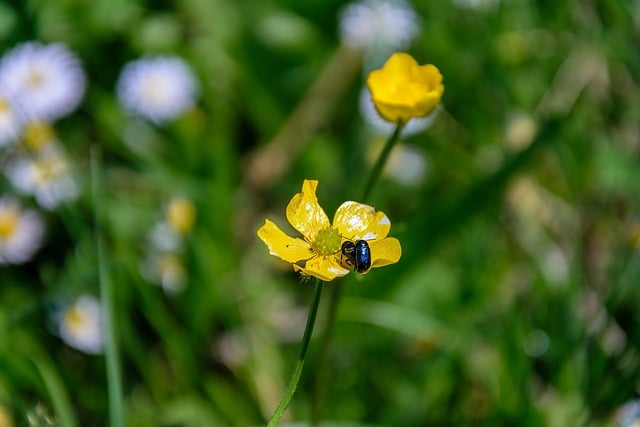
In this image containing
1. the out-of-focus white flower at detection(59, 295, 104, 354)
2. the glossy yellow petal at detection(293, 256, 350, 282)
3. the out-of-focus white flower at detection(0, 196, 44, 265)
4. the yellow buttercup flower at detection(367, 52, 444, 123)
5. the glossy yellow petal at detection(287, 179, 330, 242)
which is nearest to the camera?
the glossy yellow petal at detection(293, 256, 350, 282)

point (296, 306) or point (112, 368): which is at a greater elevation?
point (112, 368)

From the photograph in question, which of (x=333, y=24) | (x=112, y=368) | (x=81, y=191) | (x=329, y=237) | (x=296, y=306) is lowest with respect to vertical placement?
(x=296, y=306)

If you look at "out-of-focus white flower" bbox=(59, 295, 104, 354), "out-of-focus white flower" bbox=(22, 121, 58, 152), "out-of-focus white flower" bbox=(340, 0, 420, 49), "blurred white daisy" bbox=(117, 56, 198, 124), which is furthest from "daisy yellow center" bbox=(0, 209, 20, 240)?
"out-of-focus white flower" bbox=(340, 0, 420, 49)

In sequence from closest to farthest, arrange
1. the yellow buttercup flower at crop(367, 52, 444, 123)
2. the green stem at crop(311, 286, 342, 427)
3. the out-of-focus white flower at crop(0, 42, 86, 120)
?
1. the yellow buttercup flower at crop(367, 52, 444, 123)
2. the green stem at crop(311, 286, 342, 427)
3. the out-of-focus white flower at crop(0, 42, 86, 120)

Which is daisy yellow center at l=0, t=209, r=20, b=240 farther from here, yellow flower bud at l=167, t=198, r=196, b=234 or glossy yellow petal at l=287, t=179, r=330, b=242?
glossy yellow petal at l=287, t=179, r=330, b=242

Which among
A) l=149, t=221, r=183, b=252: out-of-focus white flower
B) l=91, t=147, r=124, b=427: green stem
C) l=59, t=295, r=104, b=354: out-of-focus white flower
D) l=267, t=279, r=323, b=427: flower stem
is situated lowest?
l=59, t=295, r=104, b=354: out-of-focus white flower

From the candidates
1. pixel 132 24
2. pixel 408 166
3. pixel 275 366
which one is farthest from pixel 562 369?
pixel 132 24

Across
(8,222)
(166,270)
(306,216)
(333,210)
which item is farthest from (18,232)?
(306,216)

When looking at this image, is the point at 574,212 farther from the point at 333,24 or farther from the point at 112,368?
the point at 112,368
